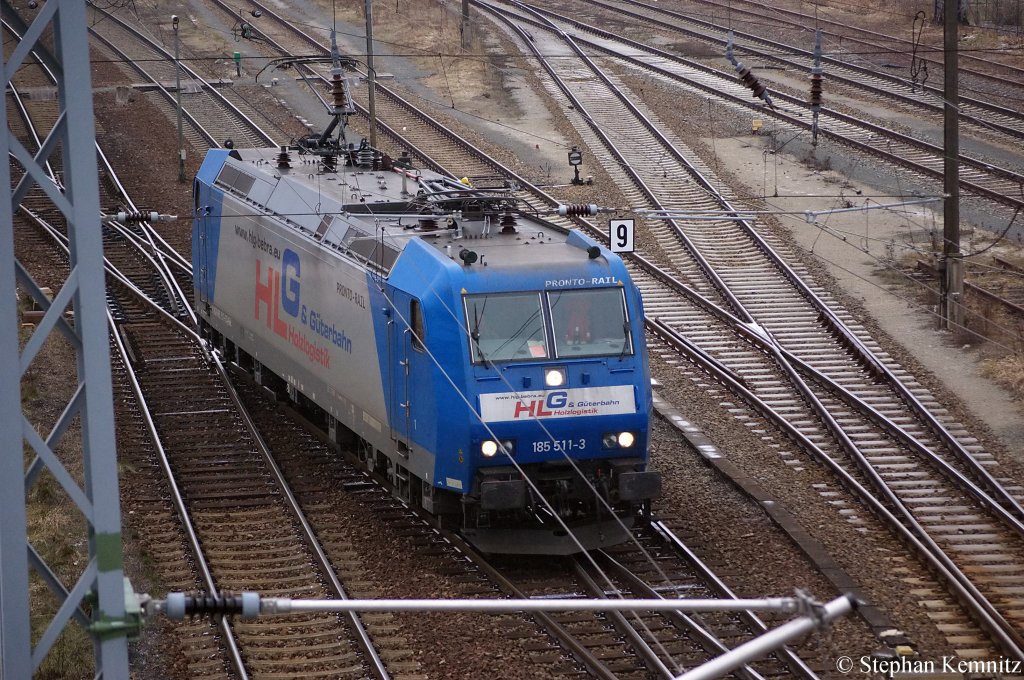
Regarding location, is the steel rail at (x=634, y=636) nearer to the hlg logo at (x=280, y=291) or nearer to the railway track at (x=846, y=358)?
the railway track at (x=846, y=358)

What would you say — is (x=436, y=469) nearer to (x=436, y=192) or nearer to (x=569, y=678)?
(x=569, y=678)

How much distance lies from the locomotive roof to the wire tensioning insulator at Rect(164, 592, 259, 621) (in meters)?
8.11

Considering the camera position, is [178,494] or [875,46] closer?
[178,494]

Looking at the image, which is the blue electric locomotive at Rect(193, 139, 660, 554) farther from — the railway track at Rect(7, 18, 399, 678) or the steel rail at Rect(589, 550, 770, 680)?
the railway track at Rect(7, 18, 399, 678)

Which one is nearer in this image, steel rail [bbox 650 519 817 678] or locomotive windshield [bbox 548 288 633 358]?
steel rail [bbox 650 519 817 678]

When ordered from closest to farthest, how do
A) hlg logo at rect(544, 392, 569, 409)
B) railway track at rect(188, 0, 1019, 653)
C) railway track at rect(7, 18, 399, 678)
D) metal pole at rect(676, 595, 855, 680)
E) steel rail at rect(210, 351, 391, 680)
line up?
metal pole at rect(676, 595, 855, 680), steel rail at rect(210, 351, 391, 680), railway track at rect(7, 18, 399, 678), hlg logo at rect(544, 392, 569, 409), railway track at rect(188, 0, 1019, 653)

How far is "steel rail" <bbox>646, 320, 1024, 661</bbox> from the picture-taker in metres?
13.3

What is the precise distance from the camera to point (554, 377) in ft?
47.3

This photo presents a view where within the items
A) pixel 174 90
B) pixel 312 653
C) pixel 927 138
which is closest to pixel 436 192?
pixel 312 653

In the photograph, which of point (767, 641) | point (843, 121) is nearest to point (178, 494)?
point (767, 641)

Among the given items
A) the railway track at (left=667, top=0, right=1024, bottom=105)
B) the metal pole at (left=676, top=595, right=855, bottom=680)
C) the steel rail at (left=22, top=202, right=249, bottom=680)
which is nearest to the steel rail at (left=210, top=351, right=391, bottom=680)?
the steel rail at (left=22, top=202, right=249, bottom=680)

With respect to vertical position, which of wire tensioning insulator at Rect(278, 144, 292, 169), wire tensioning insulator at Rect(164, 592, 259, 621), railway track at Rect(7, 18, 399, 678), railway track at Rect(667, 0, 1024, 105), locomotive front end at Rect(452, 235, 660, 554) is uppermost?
railway track at Rect(667, 0, 1024, 105)

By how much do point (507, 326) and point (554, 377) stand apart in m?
0.71

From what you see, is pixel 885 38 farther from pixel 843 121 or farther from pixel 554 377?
pixel 554 377
